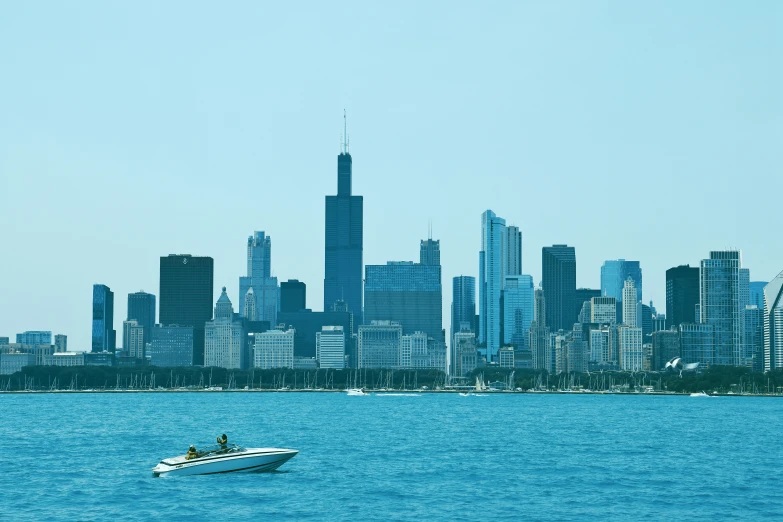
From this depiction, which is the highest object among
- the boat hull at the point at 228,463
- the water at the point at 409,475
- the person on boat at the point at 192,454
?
the person on boat at the point at 192,454

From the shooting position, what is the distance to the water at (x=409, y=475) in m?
68.8

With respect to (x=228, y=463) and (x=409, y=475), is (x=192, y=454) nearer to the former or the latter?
(x=228, y=463)

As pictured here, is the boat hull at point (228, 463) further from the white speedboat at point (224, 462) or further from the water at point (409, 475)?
the water at point (409, 475)

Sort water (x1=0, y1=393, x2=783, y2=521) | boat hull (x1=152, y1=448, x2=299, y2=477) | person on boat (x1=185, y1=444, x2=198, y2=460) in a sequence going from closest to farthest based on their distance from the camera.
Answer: water (x1=0, y1=393, x2=783, y2=521), boat hull (x1=152, y1=448, x2=299, y2=477), person on boat (x1=185, y1=444, x2=198, y2=460)

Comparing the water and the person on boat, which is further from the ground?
the person on boat

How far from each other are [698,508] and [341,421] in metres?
96.9

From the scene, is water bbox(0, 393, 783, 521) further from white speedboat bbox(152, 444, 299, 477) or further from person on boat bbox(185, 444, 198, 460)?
person on boat bbox(185, 444, 198, 460)

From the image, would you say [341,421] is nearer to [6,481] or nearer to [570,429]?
[570,429]

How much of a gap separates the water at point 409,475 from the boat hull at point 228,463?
728 mm

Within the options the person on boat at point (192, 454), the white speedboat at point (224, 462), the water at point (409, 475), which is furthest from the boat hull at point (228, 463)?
the water at point (409, 475)

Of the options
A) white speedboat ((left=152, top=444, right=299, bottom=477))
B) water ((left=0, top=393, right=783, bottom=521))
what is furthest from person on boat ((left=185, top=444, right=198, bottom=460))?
water ((left=0, top=393, right=783, bottom=521))

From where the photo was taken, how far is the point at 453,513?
67125 mm

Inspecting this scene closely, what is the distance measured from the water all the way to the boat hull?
0.73m

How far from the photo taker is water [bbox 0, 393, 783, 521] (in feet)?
226
